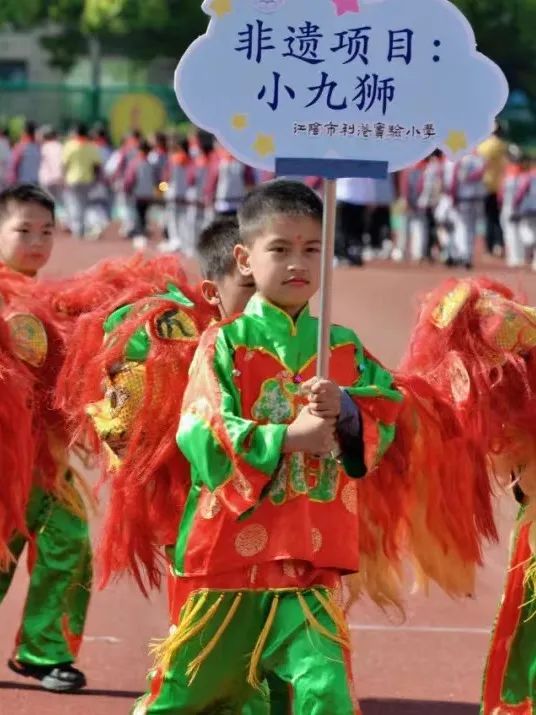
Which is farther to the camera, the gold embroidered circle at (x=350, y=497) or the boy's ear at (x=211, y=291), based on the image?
the boy's ear at (x=211, y=291)

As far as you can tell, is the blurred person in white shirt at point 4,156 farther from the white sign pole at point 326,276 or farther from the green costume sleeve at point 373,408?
the white sign pole at point 326,276

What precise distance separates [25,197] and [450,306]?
1.73m

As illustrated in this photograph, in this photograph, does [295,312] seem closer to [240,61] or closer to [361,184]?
[240,61]

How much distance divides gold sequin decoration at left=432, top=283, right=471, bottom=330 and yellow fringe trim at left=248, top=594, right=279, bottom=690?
1183 mm

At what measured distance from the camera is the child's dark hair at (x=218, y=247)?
201 inches

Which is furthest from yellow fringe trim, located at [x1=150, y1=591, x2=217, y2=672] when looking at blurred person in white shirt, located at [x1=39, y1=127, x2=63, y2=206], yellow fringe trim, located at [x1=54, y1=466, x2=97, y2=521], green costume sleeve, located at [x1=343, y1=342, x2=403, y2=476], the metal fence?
the metal fence

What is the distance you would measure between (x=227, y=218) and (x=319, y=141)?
1.06 metres

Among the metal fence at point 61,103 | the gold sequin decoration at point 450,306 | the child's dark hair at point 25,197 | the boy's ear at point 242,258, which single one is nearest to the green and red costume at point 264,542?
the boy's ear at point 242,258

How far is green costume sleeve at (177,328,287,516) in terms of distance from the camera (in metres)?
4.38

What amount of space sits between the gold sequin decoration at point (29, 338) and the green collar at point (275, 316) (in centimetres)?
130

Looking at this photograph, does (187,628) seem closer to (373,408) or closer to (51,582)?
(373,408)

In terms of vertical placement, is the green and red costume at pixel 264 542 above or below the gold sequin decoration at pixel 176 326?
below

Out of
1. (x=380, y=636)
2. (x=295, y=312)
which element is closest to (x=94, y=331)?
(x=295, y=312)

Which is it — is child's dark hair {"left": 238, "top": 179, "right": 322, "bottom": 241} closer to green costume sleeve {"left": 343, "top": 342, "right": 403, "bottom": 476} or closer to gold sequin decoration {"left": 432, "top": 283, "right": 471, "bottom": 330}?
green costume sleeve {"left": 343, "top": 342, "right": 403, "bottom": 476}
